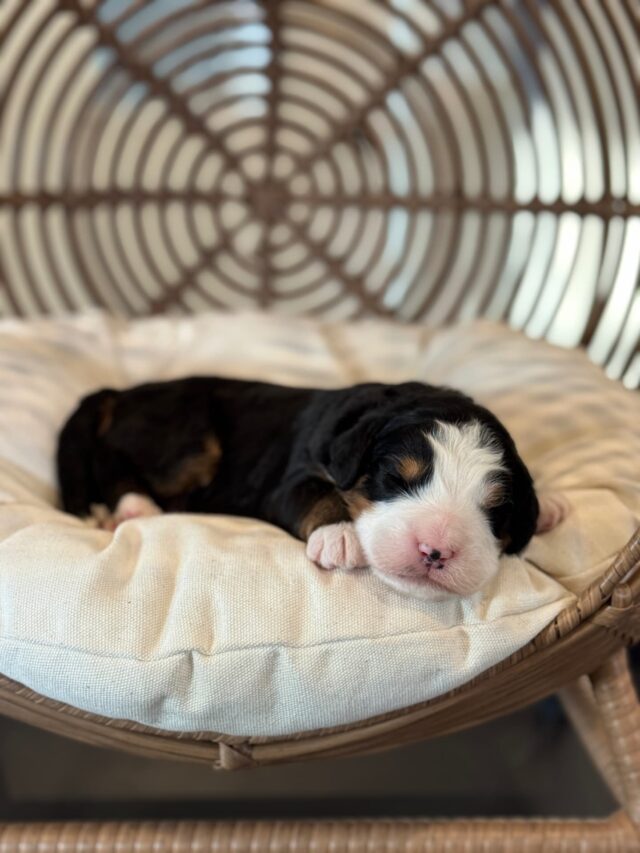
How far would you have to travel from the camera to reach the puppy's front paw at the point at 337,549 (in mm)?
1174

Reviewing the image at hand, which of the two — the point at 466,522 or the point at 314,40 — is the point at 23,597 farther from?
the point at 314,40

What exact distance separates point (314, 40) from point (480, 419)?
→ 5.58 feet

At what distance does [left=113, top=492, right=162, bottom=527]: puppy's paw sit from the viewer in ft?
5.02

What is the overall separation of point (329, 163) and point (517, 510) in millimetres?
1586

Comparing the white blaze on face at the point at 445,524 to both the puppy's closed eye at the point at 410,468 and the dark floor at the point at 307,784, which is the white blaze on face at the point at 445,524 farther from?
the dark floor at the point at 307,784

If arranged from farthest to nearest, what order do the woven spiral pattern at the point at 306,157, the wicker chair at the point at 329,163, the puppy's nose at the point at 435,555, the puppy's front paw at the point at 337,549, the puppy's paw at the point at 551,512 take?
1. the woven spiral pattern at the point at 306,157
2. the wicker chair at the point at 329,163
3. the puppy's paw at the point at 551,512
4. the puppy's front paw at the point at 337,549
5. the puppy's nose at the point at 435,555

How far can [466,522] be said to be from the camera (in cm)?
111

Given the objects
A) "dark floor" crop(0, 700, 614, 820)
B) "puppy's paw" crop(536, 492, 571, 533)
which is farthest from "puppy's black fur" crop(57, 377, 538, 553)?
"dark floor" crop(0, 700, 614, 820)

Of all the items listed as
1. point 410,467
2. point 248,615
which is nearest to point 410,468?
point 410,467

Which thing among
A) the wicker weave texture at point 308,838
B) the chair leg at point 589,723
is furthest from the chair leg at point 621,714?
the chair leg at point 589,723

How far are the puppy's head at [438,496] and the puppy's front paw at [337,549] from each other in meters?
0.02

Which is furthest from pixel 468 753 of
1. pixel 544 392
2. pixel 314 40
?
pixel 314 40

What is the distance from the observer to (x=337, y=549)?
46.3 inches

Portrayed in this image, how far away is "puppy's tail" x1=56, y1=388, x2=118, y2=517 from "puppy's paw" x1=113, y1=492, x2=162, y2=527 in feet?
0.19
